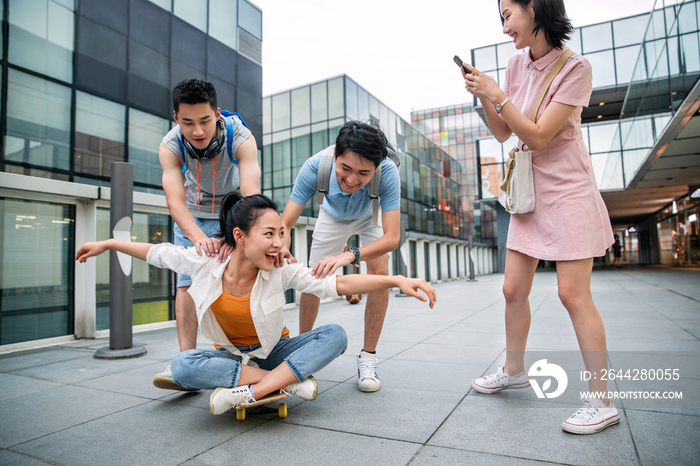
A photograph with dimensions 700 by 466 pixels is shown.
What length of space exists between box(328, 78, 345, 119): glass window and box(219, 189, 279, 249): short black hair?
763 inches

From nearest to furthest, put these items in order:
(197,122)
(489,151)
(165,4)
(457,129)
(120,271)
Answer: (197,122) < (120,271) < (165,4) < (489,151) < (457,129)

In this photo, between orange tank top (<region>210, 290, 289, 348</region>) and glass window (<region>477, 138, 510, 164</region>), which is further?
glass window (<region>477, 138, 510, 164</region>)

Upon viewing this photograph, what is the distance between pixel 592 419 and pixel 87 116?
1122 cm

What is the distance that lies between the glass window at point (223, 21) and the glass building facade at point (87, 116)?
0.04 metres

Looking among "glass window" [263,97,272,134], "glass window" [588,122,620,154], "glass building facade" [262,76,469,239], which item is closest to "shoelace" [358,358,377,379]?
"glass building facade" [262,76,469,239]

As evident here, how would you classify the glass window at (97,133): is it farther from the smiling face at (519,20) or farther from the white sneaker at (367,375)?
the smiling face at (519,20)

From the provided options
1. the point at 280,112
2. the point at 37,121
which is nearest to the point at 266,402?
the point at 37,121

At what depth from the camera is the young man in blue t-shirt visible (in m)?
2.39

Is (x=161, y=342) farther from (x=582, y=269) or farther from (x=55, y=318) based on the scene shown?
(x=582, y=269)

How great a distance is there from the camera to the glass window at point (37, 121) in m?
8.09

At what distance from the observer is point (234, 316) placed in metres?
2.31

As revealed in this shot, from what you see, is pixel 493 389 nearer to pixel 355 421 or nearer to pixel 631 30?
pixel 355 421

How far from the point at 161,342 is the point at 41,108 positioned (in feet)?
22.7

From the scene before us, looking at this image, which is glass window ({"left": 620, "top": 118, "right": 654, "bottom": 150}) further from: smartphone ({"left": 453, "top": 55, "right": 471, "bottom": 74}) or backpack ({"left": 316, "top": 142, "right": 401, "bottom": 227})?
smartphone ({"left": 453, "top": 55, "right": 471, "bottom": 74})
